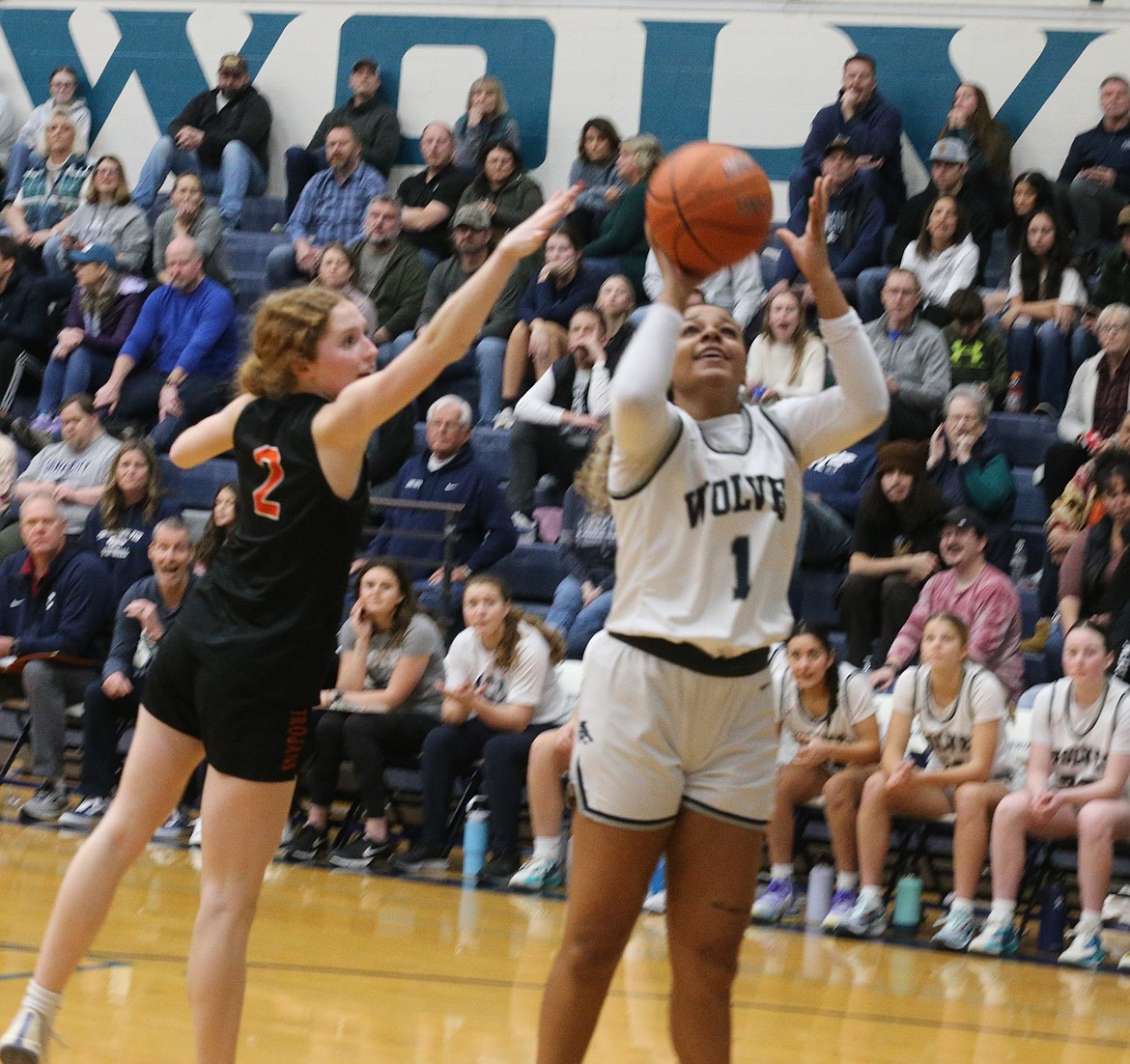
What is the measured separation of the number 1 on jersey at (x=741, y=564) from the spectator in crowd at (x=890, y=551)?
5.13 meters

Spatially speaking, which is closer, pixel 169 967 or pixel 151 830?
pixel 151 830

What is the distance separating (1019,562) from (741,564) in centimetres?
612

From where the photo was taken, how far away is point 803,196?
1117cm

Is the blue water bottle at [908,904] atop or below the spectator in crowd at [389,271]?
below

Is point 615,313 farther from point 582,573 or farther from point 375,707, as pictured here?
point 375,707

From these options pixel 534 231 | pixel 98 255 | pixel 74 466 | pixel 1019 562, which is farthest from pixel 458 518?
pixel 534 231

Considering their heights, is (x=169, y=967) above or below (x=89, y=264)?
below

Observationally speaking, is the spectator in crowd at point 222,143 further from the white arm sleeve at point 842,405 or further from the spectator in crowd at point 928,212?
the white arm sleeve at point 842,405

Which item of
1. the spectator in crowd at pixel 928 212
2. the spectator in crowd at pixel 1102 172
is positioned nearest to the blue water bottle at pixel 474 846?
the spectator in crowd at pixel 928 212

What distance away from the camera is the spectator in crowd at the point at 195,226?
39.2ft

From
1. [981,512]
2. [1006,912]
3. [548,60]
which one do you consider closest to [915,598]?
[981,512]

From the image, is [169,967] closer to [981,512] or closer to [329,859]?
[329,859]

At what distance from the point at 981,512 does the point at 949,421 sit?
0.50 metres

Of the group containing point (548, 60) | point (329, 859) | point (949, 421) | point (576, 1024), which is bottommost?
point (329, 859)
